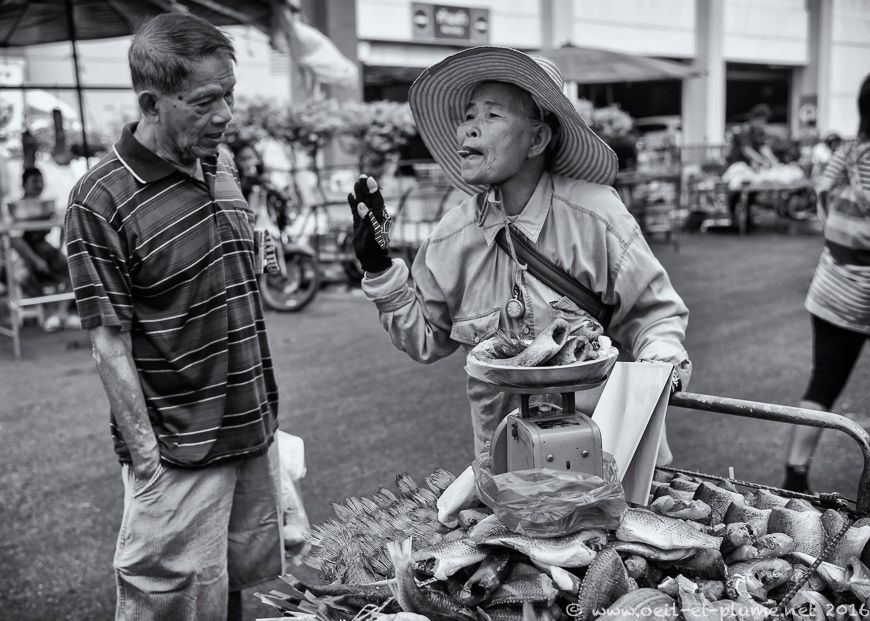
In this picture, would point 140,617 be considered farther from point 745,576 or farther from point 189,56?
point 745,576

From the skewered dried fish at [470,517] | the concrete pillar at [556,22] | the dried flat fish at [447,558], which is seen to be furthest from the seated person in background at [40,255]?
the concrete pillar at [556,22]

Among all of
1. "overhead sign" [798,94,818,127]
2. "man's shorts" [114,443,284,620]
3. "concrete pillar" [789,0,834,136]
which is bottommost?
"man's shorts" [114,443,284,620]

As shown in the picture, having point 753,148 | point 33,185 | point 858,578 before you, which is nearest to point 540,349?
point 858,578

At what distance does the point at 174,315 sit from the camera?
97.3 inches

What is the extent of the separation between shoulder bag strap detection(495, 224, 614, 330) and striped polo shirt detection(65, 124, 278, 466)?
0.83 metres

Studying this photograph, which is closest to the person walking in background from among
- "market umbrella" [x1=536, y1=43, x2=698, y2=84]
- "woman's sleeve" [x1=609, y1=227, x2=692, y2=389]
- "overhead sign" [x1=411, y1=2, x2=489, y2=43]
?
"woman's sleeve" [x1=609, y1=227, x2=692, y2=389]

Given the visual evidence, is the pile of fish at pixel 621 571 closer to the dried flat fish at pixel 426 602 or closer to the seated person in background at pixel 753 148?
the dried flat fish at pixel 426 602

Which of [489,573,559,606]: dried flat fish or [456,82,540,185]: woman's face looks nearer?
[489,573,559,606]: dried flat fish

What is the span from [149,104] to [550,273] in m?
1.17

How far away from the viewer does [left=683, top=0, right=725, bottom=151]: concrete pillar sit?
25.5m

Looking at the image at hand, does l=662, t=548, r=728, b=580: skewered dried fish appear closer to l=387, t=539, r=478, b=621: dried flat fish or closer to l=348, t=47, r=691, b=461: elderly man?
l=387, t=539, r=478, b=621: dried flat fish

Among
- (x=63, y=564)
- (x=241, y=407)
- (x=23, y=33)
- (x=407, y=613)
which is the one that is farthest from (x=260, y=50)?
(x=407, y=613)

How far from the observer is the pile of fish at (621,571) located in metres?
1.56

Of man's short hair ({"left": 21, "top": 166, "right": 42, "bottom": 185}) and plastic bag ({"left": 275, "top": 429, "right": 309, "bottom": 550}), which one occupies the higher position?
man's short hair ({"left": 21, "top": 166, "right": 42, "bottom": 185})
